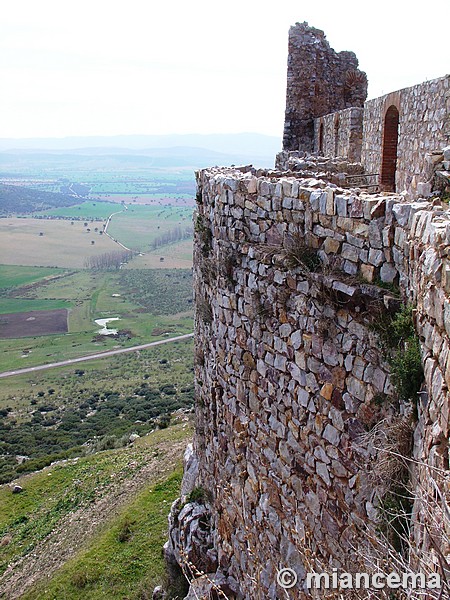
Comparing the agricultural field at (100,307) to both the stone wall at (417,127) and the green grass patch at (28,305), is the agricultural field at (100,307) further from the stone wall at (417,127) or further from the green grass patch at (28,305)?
the stone wall at (417,127)

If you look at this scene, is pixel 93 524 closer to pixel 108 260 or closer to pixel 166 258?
pixel 166 258

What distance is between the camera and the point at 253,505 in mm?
6387

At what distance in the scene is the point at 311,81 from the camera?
1512 cm

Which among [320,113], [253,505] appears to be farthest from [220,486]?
[320,113]

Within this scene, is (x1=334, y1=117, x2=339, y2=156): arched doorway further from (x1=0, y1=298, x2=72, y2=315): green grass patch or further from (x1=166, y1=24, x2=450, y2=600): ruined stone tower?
(x1=0, y1=298, x2=72, y2=315): green grass patch

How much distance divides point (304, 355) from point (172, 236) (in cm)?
15186

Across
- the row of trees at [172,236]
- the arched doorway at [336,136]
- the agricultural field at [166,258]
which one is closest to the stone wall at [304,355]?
A: the arched doorway at [336,136]

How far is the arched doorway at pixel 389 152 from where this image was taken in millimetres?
8008

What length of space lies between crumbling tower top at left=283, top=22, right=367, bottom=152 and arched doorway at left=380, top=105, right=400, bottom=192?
7.40 m

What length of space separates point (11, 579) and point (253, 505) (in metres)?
9.91

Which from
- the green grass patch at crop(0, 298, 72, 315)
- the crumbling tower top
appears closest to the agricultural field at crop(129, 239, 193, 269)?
the green grass patch at crop(0, 298, 72, 315)

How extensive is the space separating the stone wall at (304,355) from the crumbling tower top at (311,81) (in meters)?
8.69

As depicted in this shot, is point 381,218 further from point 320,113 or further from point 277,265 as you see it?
point 320,113

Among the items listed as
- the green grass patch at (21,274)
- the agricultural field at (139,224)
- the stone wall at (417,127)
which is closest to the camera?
the stone wall at (417,127)
